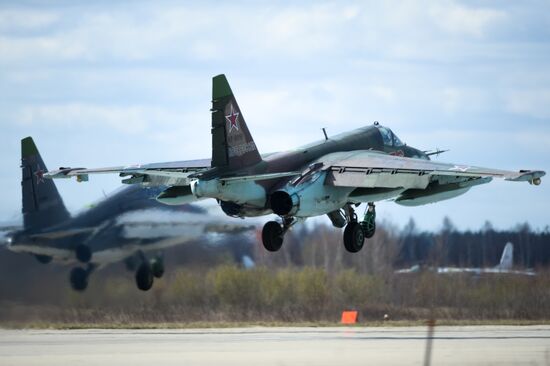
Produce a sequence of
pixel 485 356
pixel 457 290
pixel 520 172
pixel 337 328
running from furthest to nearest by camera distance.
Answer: pixel 457 290, pixel 337 328, pixel 520 172, pixel 485 356

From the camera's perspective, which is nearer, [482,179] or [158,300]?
[482,179]

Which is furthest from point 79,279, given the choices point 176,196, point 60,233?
point 176,196

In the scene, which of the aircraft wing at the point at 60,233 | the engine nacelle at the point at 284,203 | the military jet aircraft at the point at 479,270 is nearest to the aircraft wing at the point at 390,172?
the engine nacelle at the point at 284,203

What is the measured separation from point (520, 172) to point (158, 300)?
14.4m

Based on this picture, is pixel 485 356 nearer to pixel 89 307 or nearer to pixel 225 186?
pixel 225 186

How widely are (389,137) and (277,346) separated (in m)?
11.0

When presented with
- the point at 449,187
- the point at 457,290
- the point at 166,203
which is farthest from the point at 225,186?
the point at 457,290

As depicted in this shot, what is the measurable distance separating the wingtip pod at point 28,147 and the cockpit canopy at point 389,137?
13.6 m

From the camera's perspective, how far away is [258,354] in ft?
98.4

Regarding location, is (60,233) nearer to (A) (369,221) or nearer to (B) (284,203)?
(B) (284,203)

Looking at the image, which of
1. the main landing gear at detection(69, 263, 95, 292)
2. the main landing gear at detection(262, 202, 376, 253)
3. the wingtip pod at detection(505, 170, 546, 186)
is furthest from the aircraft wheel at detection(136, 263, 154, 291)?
the wingtip pod at detection(505, 170, 546, 186)

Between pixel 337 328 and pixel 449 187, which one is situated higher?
pixel 449 187

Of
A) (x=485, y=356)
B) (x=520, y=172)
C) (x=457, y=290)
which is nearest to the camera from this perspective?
(x=485, y=356)

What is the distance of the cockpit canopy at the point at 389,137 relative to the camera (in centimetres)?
4112
